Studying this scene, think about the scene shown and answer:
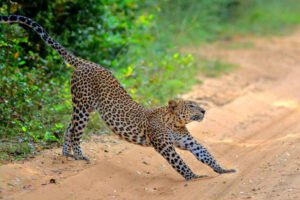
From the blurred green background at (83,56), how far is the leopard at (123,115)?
56 cm

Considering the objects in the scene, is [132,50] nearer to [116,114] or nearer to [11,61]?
[11,61]

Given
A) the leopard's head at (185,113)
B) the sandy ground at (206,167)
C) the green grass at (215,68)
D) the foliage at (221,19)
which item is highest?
the foliage at (221,19)

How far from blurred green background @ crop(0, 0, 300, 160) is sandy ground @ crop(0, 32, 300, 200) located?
58 cm

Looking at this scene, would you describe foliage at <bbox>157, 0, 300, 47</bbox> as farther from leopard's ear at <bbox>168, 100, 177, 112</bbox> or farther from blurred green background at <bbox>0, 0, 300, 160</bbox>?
leopard's ear at <bbox>168, 100, 177, 112</bbox>

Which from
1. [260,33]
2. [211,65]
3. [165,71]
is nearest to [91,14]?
[165,71]

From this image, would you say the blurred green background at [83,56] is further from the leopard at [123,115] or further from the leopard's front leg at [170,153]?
the leopard's front leg at [170,153]

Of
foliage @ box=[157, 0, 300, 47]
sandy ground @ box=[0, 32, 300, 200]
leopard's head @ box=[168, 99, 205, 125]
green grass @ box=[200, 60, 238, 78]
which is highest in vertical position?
foliage @ box=[157, 0, 300, 47]

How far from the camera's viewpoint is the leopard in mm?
9094

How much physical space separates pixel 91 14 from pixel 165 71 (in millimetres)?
2019

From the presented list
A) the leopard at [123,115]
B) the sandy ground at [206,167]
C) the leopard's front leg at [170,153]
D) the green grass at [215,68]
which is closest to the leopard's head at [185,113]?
the leopard at [123,115]

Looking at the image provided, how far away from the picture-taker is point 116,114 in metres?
9.37

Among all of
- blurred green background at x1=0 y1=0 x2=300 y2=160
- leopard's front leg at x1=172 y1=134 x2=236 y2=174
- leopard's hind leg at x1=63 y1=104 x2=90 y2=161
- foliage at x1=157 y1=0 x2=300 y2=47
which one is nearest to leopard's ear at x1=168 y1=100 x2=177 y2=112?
leopard's front leg at x1=172 y1=134 x2=236 y2=174

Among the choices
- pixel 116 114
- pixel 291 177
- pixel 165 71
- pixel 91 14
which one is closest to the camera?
pixel 291 177

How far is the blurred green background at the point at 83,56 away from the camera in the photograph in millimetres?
10219
